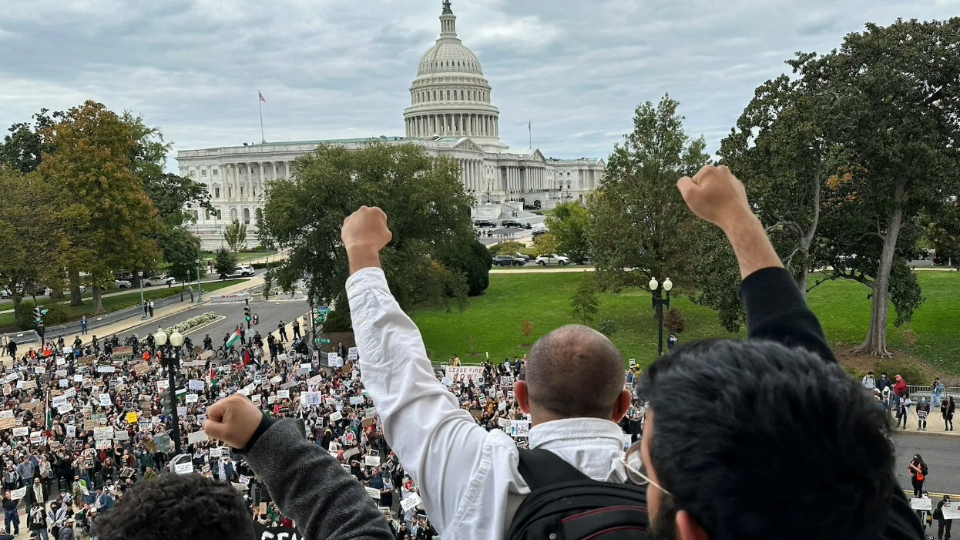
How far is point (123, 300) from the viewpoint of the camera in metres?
54.3

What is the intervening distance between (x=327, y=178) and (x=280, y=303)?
22113 mm

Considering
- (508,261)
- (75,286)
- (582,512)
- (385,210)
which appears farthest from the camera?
(508,261)

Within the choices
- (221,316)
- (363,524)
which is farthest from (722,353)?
(221,316)

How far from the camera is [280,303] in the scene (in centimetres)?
5447

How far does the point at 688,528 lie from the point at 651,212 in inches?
1450

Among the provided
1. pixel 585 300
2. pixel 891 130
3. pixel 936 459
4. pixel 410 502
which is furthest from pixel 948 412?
pixel 410 502

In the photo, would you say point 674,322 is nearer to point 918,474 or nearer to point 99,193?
point 918,474

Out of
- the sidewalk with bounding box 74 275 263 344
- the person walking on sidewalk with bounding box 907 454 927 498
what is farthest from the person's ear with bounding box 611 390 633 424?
the sidewalk with bounding box 74 275 263 344

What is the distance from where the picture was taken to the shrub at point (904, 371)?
25.4 m

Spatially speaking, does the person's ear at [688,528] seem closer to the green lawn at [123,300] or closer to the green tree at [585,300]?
the green tree at [585,300]

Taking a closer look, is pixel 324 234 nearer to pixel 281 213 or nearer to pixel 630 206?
pixel 281 213

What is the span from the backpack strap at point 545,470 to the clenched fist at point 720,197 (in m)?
1.12

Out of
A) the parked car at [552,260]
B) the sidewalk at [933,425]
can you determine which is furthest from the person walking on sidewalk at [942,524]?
the parked car at [552,260]

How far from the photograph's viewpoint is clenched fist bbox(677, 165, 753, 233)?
2.75 metres
